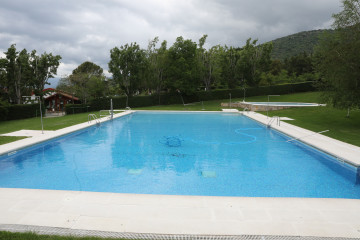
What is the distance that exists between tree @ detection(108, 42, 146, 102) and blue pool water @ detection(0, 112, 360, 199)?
63.6ft

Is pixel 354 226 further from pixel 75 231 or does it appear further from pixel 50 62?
pixel 50 62

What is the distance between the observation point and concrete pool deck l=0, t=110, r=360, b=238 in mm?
3303

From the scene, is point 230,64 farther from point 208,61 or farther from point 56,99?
point 56,99

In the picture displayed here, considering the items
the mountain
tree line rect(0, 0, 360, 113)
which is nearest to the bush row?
tree line rect(0, 0, 360, 113)

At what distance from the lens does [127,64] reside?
29078mm

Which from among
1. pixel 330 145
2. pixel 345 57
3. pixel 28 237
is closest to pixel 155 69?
pixel 345 57

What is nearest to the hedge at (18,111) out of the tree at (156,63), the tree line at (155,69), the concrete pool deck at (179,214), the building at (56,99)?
the tree line at (155,69)

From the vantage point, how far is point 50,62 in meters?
28.9

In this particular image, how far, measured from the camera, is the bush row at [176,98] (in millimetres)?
27234

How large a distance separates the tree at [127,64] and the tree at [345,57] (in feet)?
71.5

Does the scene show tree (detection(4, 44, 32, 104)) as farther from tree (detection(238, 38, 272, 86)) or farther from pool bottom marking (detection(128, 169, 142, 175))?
tree (detection(238, 38, 272, 86))

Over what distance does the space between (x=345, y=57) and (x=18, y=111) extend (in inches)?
987

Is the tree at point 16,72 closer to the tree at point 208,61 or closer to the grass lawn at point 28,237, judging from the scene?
the tree at point 208,61

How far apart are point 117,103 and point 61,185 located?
23.3m
